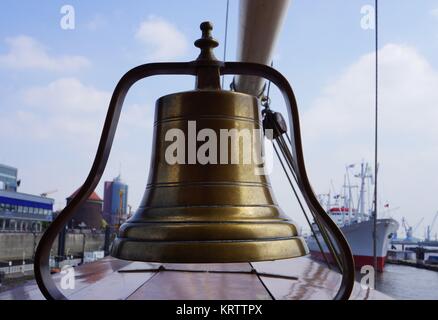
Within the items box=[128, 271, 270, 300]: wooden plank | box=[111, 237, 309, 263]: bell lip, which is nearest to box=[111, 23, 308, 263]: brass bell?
box=[111, 237, 309, 263]: bell lip

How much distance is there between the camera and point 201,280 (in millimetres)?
2154

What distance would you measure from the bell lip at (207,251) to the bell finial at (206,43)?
59 centimetres

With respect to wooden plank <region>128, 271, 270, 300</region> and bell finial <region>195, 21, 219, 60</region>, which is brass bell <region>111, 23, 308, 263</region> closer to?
bell finial <region>195, 21, 219, 60</region>

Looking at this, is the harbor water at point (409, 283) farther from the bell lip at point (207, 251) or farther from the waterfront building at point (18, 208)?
the waterfront building at point (18, 208)

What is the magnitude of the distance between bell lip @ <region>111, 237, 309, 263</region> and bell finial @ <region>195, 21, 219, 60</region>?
591 millimetres

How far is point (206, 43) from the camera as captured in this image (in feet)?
3.88

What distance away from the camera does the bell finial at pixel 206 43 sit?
Answer: 1177 mm

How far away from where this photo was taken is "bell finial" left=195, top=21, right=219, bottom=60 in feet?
3.86

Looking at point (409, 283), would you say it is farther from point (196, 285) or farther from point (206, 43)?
point (206, 43)

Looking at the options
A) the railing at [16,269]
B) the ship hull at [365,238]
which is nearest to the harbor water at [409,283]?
the ship hull at [365,238]

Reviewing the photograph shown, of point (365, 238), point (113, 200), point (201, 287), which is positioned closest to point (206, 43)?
point (201, 287)

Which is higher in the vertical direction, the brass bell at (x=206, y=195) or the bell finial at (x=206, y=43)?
the bell finial at (x=206, y=43)
